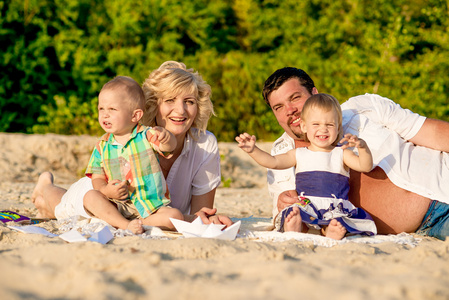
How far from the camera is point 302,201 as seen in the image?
319cm

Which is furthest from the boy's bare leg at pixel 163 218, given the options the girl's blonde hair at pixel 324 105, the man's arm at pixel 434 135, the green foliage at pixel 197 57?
the green foliage at pixel 197 57

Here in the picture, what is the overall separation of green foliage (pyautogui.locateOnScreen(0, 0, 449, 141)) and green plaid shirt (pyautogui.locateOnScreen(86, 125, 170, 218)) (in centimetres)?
512

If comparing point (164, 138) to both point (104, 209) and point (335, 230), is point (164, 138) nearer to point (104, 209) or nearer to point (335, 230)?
point (104, 209)

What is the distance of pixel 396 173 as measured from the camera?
328cm

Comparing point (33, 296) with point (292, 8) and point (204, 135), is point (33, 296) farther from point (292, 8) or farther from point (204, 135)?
point (292, 8)

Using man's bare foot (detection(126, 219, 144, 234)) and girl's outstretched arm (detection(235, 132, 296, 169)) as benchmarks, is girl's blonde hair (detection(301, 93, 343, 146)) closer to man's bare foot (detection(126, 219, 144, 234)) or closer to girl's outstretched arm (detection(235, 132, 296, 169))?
girl's outstretched arm (detection(235, 132, 296, 169))

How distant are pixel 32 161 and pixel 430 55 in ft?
25.5

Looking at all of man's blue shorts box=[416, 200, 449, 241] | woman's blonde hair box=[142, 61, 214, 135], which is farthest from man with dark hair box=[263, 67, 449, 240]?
woman's blonde hair box=[142, 61, 214, 135]

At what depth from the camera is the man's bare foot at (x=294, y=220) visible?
3098 mm

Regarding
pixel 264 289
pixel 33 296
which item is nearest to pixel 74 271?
pixel 33 296

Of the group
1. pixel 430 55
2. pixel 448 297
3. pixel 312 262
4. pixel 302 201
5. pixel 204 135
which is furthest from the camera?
pixel 430 55

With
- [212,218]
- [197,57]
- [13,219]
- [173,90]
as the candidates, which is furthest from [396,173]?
[197,57]

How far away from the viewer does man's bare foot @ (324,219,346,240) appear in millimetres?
3002

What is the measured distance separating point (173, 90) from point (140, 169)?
2.12 ft
